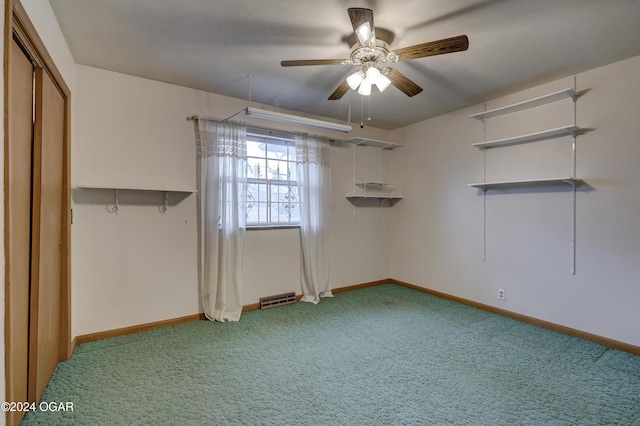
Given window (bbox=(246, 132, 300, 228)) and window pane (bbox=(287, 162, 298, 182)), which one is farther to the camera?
window pane (bbox=(287, 162, 298, 182))

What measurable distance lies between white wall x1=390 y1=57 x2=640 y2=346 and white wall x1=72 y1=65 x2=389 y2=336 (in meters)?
2.45

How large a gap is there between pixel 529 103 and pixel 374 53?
1.95m

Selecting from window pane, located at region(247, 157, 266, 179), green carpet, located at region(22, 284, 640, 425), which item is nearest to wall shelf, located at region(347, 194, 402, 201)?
window pane, located at region(247, 157, 266, 179)

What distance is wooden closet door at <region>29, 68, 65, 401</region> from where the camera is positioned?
5.66ft

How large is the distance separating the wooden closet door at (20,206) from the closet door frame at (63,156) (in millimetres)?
81

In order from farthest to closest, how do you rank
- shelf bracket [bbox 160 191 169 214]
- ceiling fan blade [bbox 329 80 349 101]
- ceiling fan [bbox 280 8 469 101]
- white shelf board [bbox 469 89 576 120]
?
shelf bracket [bbox 160 191 169 214]
white shelf board [bbox 469 89 576 120]
ceiling fan blade [bbox 329 80 349 101]
ceiling fan [bbox 280 8 469 101]

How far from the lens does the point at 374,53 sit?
207cm

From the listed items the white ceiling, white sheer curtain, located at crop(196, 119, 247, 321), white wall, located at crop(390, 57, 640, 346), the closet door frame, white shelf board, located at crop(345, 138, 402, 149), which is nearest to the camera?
the closet door frame

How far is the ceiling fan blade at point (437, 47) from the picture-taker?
1714mm

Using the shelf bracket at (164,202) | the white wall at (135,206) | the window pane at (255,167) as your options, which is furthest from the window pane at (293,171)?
the shelf bracket at (164,202)

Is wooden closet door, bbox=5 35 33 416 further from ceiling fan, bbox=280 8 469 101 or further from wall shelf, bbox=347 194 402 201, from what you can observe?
wall shelf, bbox=347 194 402 201

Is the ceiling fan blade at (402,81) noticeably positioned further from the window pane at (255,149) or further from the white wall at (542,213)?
the window pane at (255,149)

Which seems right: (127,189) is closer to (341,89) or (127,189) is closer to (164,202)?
(164,202)

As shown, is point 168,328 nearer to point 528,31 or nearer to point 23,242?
point 23,242
